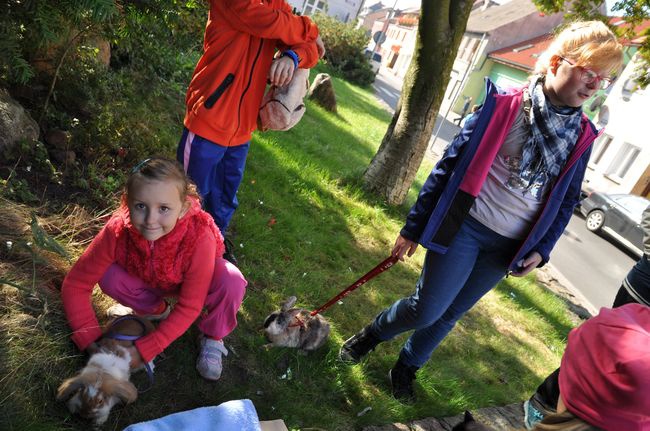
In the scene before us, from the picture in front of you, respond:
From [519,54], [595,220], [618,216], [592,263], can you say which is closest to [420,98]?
[592,263]

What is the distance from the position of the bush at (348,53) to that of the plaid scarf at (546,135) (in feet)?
69.6

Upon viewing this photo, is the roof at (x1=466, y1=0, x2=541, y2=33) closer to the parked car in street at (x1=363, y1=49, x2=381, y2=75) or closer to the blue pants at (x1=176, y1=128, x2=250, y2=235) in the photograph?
the parked car in street at (x1=363, y1=49, x2=381, y2=75)

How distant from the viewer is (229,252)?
11.0 ft

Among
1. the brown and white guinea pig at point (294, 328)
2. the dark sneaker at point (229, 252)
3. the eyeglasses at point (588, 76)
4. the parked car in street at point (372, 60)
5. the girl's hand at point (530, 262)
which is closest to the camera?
the eyeglasses at point (588, 76)

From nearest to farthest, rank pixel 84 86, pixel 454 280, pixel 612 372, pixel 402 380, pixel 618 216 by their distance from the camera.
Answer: pixel 612 372, pixel 454 280, pixel 402 380, pixel 84 86, pixel 618 216

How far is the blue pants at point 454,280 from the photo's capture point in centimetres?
237

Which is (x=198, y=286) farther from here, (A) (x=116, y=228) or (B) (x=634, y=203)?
(B) (x=634, y=203)

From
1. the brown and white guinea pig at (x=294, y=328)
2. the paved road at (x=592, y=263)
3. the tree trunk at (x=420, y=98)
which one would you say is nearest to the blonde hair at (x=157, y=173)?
the brown and white guinea pig at (x=294, y=328)

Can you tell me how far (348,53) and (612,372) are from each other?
22.7m

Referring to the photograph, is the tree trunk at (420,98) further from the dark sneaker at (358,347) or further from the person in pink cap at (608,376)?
the person in pink cap at (608,376)

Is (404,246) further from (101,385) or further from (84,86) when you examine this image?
(84,86)

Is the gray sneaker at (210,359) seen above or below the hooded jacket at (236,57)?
below

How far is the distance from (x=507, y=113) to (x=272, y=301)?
78.8 inches

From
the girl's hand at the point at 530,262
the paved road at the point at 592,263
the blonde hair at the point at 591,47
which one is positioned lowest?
the paved road at the point at 592,263
